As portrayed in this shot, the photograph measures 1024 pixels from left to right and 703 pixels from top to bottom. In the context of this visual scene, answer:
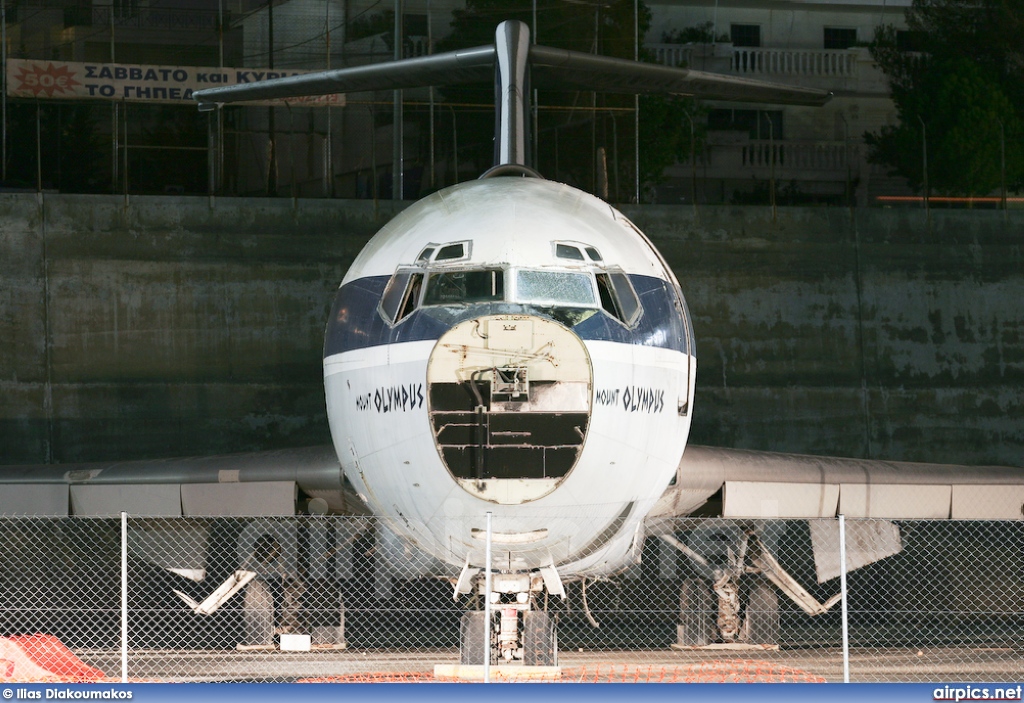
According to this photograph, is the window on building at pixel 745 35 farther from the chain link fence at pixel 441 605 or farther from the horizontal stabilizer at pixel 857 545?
the horizontal stabilizer at pixel 857 545

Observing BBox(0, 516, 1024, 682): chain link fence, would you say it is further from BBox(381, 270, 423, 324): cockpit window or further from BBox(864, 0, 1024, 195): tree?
BBox(864, 0, 1024, 195): tree

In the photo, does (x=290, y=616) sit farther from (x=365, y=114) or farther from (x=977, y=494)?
(x=365, y=114)

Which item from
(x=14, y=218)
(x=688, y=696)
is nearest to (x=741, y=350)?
(x=14, y=218)

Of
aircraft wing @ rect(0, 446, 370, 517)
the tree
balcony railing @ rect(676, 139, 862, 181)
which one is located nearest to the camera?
aircraft wing @ rect(0, 446, 370, 517)

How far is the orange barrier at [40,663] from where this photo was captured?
1262 cm

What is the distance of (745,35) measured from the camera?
47281 mm

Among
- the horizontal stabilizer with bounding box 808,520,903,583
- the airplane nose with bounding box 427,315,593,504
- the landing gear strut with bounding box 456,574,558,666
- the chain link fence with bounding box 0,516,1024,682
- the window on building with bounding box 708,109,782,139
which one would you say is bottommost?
the chain link fence with bounding box 0,516,1024,682

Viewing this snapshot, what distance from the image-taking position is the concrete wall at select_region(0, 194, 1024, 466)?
22062 millimetres

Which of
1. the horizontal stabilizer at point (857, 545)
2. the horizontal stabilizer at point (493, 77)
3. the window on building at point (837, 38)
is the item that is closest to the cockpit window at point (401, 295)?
the horizontal stabilizer at point (493, 77)

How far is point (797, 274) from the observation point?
2378 centimetres

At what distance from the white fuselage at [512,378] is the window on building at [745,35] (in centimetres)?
3530

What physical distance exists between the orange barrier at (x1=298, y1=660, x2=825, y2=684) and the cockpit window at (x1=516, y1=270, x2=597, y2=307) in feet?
11.7

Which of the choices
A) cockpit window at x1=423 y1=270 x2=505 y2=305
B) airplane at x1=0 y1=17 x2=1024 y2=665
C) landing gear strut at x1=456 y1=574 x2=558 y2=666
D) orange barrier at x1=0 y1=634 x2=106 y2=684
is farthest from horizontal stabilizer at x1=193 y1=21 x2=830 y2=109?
landing gear strut at x1=456 y1=574 x2=558 y2=666

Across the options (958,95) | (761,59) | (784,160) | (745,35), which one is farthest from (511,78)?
(745,35)
